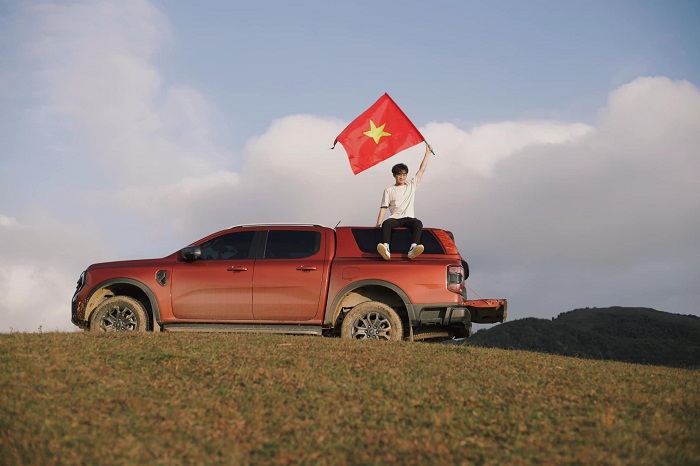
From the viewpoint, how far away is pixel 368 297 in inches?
453

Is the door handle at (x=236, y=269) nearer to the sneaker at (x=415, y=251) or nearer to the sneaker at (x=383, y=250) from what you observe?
the sneaker at (x=383, y=250)

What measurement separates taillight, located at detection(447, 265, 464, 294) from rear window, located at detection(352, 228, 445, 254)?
35 cm

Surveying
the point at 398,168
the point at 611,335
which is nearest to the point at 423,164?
the point at 398,168

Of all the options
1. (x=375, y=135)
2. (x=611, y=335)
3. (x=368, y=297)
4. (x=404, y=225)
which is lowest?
(x=611, y=335)

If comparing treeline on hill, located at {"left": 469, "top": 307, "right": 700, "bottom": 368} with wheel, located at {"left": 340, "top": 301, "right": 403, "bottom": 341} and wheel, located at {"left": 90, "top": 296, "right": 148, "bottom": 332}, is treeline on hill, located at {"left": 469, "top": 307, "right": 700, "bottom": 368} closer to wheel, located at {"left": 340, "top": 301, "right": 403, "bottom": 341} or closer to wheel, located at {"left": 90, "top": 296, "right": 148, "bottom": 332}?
wheel, located at {"left": 340, "top": 301, "right": 403, "bottom": 341}

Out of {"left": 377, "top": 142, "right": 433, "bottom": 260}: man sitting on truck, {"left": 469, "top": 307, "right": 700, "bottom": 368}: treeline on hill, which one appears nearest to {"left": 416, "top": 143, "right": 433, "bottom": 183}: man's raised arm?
{"left": 377, "top": 142, "right": 433, "bottom": 260}: man sitting on truck

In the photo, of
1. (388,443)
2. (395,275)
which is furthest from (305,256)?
(388,443)

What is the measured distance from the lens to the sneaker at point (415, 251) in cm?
1107

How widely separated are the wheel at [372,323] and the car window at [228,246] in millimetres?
2132

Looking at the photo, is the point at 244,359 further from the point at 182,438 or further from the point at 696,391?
the point at 696,391

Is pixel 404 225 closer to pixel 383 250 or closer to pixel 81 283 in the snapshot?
pixel 383 250

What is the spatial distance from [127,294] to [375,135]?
5.73 meters

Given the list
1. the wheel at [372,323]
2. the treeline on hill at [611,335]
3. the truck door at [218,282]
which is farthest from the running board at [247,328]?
the treeline on hill at [611,335]

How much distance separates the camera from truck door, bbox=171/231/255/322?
11336 millimetres
